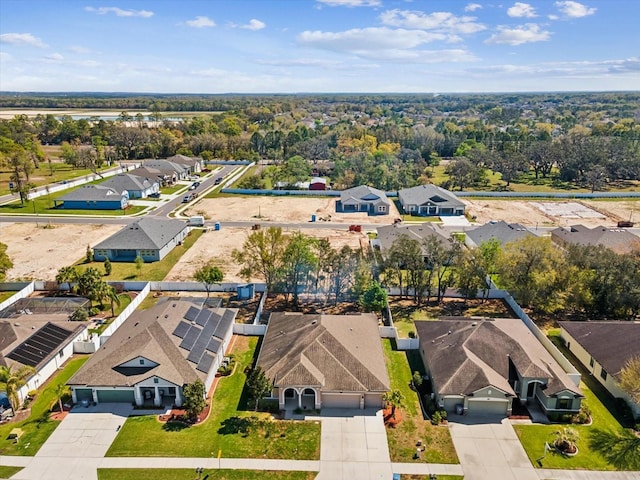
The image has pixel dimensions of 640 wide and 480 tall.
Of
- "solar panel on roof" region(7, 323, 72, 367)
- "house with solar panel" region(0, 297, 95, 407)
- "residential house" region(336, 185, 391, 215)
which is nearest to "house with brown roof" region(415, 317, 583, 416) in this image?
"house with solar panel" region(0, 297, 95, 407)

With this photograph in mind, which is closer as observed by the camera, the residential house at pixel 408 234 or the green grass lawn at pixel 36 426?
the green grass lawn at pixel 36 426

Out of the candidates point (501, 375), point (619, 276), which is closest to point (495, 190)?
point (619, 276)

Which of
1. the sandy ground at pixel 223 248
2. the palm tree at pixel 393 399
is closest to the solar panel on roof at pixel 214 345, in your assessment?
the palm tree at pixel 393 399

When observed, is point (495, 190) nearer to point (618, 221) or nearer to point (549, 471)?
point (618, 221)

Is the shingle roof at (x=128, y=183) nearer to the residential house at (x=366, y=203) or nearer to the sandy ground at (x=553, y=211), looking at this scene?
the residential house at (x=366, y=203)

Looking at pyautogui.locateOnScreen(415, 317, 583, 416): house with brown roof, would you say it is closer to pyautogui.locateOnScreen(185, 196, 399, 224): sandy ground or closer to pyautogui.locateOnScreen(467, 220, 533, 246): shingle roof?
pyautogui.locateOnScreen(467, 220, 533, 246): shingle roof

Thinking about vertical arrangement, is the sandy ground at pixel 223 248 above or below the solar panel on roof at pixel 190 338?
below
